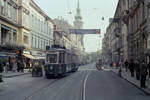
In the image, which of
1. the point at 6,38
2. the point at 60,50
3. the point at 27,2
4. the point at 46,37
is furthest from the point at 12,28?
the point at 46,37

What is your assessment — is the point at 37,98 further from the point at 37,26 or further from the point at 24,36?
the point at 37,26

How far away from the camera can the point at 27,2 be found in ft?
160

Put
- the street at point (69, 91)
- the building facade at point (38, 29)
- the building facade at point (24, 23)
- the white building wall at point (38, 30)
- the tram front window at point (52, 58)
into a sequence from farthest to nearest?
the white building wall at point (38, 30) < the building facade at point (38, 29) < the building facade at point (24, 23) < the tram front window at point (52, 58) < the street at point (69, 91)

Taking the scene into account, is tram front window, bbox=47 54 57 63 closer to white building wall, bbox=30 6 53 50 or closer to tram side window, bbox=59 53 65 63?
tram side window, bbox=59 53 65 63

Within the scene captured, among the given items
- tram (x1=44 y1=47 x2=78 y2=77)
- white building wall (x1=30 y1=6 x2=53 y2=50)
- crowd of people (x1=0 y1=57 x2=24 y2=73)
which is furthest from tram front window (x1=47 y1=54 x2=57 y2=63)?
white building wall (x1=30 y1=6 x2=53 y2=50)

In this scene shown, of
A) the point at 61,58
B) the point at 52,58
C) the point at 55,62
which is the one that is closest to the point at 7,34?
the point at 52,58

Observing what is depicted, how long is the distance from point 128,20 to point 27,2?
19.4 meters

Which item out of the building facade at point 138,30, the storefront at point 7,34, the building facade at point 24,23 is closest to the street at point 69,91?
the building facade at point 138,30

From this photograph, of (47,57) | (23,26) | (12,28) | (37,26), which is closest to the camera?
(47,57)

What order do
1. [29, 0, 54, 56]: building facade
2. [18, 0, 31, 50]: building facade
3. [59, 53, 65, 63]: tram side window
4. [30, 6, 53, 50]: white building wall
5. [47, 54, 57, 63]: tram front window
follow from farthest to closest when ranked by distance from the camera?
[30, 6, 53, 50]: white building wall < [29, 0, 54, 56]: building facade < [18, 0, 31, 50]: building facade < [59, 53, 65, 63]: tram side window < [47, 54, 57, 63]: tram front window

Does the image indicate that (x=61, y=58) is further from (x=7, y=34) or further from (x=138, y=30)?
(x=7, y=34)

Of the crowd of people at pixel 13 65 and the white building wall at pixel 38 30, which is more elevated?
the white building wall at pixel 38 30

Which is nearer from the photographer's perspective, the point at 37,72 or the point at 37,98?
the point at 37,98

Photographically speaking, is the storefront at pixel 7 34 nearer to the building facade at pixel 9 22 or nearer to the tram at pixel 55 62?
the building facade at pixel 9 22
